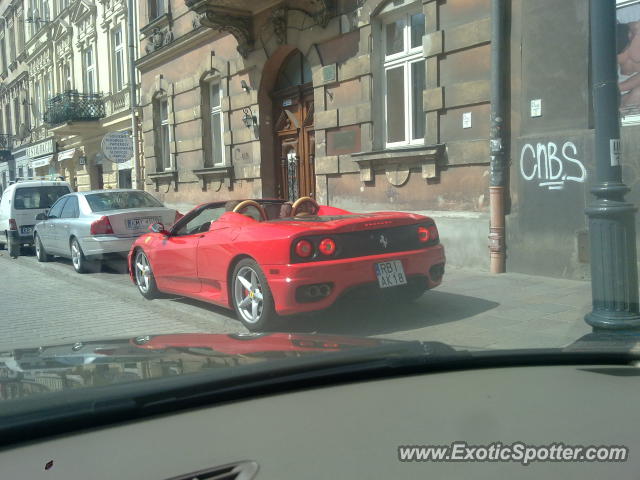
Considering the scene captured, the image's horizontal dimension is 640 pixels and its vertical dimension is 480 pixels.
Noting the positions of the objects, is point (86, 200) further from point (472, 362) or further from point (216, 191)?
point (472, 362)

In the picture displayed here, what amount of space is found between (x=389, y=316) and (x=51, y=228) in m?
8.40

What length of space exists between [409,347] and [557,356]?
0.63 m

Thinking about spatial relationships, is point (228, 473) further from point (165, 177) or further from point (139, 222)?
point (165, 177)

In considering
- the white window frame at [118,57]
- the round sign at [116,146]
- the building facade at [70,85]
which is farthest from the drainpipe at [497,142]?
the white window frame at [118,57]

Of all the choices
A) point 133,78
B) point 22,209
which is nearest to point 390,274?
point 22,209

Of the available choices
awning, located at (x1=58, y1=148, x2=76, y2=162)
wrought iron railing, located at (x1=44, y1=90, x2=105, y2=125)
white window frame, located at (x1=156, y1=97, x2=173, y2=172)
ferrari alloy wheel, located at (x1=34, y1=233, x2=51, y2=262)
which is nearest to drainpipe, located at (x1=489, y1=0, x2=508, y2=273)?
ferrari alloy wheel, located at (x1=34, y1=233, x2=51, y2=262)

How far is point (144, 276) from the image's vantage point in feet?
26.9

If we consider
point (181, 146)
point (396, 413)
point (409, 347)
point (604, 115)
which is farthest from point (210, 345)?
point (181, 146)

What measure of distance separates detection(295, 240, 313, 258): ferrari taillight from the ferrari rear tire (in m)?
3.16

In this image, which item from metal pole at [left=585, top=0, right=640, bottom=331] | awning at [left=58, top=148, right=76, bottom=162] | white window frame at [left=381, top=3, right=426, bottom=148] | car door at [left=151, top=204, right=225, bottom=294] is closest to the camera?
metal pole at [left=585, top=0, right=640, bottom=331]

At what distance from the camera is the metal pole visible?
4.24m

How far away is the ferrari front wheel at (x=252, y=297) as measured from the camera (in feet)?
18.6

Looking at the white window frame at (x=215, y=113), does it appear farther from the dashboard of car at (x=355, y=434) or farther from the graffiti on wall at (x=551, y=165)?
the dashboard of car at (x=355, y=434)

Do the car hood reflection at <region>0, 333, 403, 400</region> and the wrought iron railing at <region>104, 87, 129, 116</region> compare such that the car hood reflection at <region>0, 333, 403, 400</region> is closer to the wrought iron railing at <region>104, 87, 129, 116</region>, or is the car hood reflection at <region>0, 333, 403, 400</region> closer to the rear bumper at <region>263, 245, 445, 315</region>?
the rear bumper at <region>263, 245, 445, 315</region>
